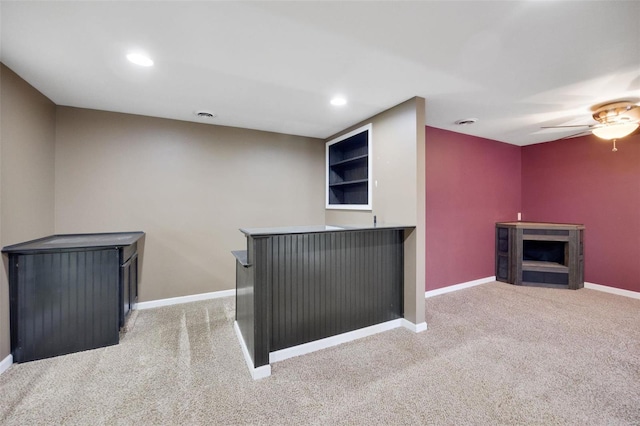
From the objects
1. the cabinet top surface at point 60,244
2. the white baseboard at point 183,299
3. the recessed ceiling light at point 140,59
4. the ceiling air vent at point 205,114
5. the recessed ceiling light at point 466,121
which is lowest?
the white baseboard at point 183,299

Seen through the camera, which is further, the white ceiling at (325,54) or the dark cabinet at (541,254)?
the dark cabinet at (541,254)

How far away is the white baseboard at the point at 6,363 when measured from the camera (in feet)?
6.49

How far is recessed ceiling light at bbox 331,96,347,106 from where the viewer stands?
2.72m

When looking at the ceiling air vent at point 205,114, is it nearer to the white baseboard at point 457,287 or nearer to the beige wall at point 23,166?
the beige wall at point 23,166

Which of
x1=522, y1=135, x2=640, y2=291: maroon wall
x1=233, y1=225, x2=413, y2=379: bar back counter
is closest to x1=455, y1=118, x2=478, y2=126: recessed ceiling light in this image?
x1=233, y1=225, x2=413, y2=379: bar back counter

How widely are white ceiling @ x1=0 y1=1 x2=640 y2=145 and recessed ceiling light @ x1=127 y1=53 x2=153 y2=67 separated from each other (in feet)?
0.16

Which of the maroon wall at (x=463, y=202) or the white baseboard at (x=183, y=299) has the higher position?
the maroon wall at (x=463, y=202)

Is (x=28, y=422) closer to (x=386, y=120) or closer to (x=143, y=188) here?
(x=143, y=188)

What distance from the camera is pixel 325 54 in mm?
1927

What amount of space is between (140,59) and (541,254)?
589cm

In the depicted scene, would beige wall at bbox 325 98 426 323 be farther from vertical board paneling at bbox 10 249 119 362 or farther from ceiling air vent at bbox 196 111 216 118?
vertical board paneling at bbox 10 249 119 362

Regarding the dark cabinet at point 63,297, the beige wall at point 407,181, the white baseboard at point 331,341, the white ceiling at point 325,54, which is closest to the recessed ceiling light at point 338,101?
the white ceiling at point 325,54

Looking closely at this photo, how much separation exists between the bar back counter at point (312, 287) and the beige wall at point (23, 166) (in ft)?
5.78

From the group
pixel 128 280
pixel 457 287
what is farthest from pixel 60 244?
pixel 457 287
